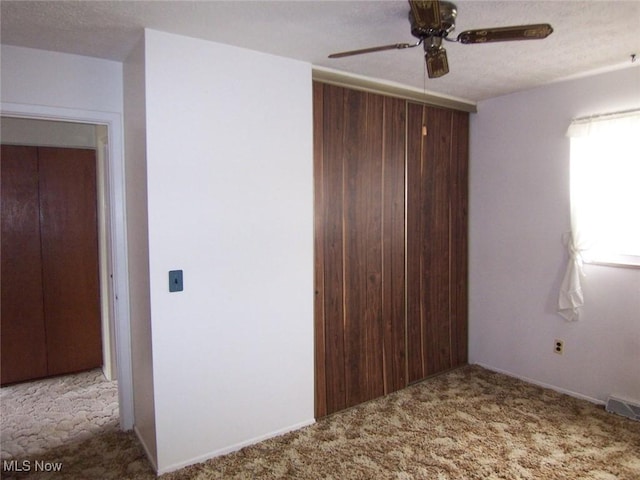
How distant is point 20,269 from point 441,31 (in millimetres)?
3774

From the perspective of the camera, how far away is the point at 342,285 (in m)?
3.12

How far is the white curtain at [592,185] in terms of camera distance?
2986 mm

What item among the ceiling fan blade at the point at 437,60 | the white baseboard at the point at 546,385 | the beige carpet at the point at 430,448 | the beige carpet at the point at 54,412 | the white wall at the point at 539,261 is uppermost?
the ceiling fan blade at the point at 437,60

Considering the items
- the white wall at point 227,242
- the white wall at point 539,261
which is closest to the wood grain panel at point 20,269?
the white wall at point 227,242

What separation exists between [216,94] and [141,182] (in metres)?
0.65

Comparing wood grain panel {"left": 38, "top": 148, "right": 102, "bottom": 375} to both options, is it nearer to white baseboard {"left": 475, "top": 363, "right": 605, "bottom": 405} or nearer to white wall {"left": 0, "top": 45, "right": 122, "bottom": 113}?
white wall {"left": 0, "top": 45, "right": 122, "bottom": 113}

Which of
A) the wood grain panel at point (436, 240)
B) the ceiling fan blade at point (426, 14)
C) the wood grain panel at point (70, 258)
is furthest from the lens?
the wood grain panel at point (70, 258)

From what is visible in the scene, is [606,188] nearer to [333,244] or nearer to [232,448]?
[333,244]

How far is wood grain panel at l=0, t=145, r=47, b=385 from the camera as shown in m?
3.66

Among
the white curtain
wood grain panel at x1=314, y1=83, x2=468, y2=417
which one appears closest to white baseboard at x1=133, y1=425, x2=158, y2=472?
wood grain panel at x1=314, y1=83, x2=468, y2=417

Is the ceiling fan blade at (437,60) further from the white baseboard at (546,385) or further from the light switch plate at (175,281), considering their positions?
the white baseboard at (546,385)

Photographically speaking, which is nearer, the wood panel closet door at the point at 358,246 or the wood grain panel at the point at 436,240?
the wood panel closet door at the point at 358,246

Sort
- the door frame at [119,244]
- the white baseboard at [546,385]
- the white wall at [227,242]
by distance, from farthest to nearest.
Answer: the white baseboard at [546,385]
the door frame at [119,244]
the white wall at [227,242]

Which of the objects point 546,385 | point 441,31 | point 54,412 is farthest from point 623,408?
point 54,412
